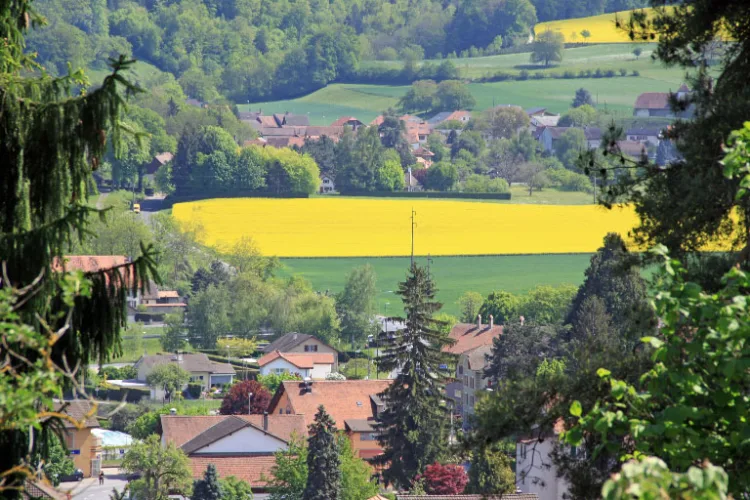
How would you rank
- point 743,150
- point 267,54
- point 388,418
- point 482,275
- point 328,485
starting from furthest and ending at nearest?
1. point 267,54
2. point 482,275
3. point 388,418
4. point 328,485
5. point 743,150

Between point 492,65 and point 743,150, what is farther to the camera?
point 492,65

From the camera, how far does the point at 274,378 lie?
6125 cm

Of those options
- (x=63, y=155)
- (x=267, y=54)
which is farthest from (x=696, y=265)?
(x=267, y=54)

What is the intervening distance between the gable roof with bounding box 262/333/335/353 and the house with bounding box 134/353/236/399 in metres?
3.54

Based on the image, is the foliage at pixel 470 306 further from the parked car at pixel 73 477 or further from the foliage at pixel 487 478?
the foliage at pixel 487 478

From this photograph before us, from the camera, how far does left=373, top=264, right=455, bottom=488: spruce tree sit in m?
42.8

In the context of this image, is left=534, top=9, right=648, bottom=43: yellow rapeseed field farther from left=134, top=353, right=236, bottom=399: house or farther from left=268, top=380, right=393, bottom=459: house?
left=268, top=380, right=393, bottom=459: house

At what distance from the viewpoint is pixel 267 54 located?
186 metres

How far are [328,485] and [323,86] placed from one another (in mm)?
138289

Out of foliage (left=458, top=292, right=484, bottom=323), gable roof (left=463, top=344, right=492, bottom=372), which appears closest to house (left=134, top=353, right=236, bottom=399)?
gable roof (left=463, top=344, right=492, bottom=372)

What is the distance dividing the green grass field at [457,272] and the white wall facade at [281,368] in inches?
420

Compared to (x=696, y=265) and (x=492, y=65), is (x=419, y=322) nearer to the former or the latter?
(x=696, y=265)

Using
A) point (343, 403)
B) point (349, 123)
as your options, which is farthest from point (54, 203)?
point (349, 123)

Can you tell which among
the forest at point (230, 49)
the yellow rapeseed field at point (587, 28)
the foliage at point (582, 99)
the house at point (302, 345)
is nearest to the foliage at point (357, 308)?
the house at point (302, 345)
